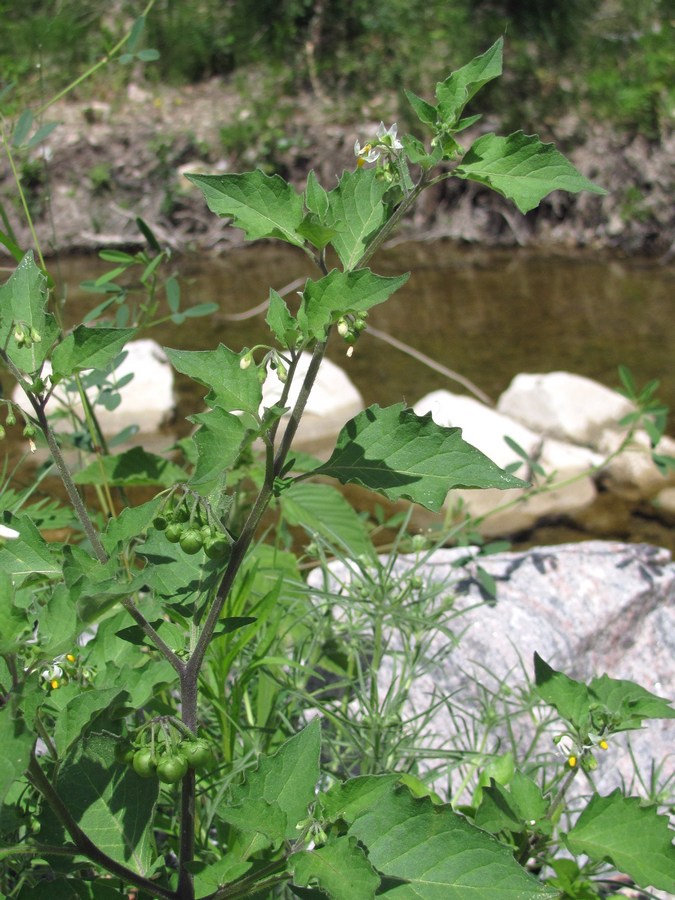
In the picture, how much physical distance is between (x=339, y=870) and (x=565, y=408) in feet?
13.3

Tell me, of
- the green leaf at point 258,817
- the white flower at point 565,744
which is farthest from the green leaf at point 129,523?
the white flower at point 565,744

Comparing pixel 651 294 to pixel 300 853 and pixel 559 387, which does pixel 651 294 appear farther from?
pixel 300 853

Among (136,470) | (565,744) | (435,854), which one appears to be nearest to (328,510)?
(136,470)

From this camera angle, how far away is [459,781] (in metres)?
1.88

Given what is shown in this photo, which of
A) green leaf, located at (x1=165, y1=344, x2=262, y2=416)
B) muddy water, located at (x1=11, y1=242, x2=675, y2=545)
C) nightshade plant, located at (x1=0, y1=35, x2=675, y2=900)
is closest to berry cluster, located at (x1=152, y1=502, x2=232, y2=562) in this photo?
nightshade plant, located at (x1=0, y1=35, x2=675, y2=900)

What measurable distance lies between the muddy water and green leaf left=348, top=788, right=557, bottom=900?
10.7ft

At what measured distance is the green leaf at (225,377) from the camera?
3.20 feet

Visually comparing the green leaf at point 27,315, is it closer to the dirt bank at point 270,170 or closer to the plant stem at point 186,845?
the plant stem at point 186,845

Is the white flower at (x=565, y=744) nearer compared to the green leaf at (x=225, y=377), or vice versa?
the green leaf at (x=225, y=377)

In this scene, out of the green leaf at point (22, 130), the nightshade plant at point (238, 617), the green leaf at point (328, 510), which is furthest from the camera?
the green leaf at point (328, 510)

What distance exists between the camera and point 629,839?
48.2 inches

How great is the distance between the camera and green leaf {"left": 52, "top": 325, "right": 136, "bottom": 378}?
3.30 ft

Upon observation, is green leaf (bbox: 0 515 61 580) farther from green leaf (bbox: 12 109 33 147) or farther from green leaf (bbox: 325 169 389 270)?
green leaf (bbox: 12 109 33 147)

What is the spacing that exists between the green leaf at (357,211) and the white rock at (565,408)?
12.2 ft
